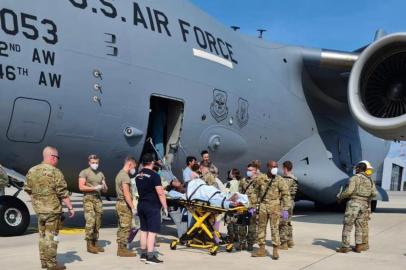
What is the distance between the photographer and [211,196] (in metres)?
7.77

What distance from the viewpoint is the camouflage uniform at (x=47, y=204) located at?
A: 19.7 ft

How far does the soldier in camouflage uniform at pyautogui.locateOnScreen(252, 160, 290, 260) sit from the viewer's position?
7.50m

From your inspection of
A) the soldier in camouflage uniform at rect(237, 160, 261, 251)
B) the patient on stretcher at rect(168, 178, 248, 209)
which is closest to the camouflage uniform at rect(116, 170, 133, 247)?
the patient on stretcher at rect(168, 178, 248, 209)

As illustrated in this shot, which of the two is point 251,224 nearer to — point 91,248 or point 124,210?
point 124,210

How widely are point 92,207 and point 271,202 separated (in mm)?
2610

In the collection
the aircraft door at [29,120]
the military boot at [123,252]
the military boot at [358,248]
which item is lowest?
the military boot at [123,252]

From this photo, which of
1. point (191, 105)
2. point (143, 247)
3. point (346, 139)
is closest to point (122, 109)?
point (191, 105)

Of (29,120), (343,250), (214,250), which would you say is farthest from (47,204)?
(343,250)

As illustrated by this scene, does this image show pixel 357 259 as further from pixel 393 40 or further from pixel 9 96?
pixel 393 40

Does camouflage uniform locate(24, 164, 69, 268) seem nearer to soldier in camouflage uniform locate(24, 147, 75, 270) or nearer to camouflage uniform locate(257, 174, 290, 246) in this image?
soldier in camouflage uniform locate(24, 147, 75, 270)

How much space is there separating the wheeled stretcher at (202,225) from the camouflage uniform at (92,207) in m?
1.17

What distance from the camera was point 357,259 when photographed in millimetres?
7465

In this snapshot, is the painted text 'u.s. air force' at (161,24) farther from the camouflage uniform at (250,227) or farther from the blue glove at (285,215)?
the blue glove at (285,215)

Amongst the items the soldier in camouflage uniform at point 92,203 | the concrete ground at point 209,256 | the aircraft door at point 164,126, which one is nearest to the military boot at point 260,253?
the concrete ground at point 209,256
